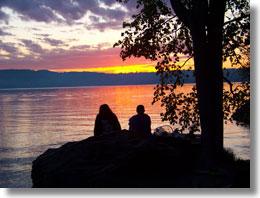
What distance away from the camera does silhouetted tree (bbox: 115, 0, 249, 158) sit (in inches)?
314

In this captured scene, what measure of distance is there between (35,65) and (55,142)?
1872cm

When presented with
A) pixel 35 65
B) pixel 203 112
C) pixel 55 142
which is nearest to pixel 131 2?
pixel 203 112

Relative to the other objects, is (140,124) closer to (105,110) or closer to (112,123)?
(112,123)

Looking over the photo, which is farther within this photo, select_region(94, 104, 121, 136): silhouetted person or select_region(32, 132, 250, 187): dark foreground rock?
select_region(94, 104, 121, 136): silhouetted person

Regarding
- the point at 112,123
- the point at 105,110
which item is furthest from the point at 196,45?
the point at 112,123

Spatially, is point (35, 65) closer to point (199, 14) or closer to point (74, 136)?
point (199, 14)

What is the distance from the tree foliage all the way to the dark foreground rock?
2.00 metres

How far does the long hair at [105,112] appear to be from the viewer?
31.0 feet

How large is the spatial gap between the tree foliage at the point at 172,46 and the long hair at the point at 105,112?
1365mm

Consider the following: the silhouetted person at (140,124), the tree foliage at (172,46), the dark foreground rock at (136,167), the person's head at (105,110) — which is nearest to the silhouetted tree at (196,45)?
the tree foliage at (172,46)

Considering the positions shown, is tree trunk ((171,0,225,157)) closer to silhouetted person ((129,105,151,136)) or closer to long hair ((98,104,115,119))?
silhouetted person ((129,105,151,136))

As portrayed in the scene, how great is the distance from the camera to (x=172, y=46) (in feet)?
34.6

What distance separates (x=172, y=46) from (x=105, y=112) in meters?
2.32

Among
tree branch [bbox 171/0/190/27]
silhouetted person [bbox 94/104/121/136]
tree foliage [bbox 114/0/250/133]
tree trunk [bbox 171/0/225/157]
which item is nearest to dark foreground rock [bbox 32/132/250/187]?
tree trunk [bbox 171/0/225/157]
